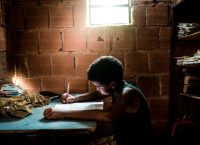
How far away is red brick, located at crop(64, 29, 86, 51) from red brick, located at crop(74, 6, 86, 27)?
0.08 meters

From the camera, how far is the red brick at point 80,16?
10.3 ft

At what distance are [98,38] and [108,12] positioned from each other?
0.37 meters

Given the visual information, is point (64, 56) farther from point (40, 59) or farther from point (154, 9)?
point (154, 9)

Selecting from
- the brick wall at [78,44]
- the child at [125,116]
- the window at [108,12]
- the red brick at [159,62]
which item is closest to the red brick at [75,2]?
the brick wall at [78,44]

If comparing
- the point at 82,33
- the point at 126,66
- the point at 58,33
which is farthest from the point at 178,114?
the point at 58,33

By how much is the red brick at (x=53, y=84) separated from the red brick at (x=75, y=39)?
A: 391 mm

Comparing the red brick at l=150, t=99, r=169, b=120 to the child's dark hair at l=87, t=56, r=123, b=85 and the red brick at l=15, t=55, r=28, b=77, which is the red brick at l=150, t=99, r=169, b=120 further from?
the red brick at l=15, t=55, r=28, b=77

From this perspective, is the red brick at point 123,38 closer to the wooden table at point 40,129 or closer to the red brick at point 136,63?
the red brick at point 136,63

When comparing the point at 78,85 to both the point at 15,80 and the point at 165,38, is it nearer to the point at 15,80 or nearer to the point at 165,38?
the point at 15,80

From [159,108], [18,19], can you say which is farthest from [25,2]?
[159,108]

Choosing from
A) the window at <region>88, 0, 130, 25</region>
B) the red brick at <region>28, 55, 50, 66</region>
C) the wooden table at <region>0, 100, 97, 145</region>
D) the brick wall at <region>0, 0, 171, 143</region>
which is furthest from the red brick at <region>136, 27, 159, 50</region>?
the wooden table at <region>0, 100, 97, 145</region>

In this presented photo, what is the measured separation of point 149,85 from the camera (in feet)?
10.6

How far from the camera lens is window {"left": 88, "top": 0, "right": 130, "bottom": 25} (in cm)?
327

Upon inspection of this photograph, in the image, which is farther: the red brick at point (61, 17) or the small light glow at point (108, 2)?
the small light glow at point (108, 2)
